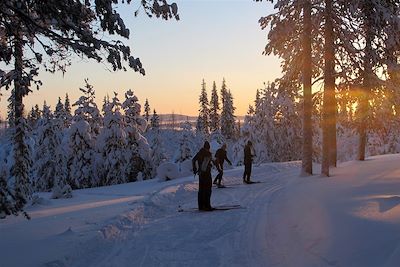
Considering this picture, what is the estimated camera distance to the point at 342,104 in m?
20.9

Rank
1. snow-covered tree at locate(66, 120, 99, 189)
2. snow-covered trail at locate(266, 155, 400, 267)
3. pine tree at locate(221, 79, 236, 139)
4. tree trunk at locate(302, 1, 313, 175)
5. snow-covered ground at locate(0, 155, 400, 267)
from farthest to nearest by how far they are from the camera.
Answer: pine tree at locate(221, 79, 236, 139), snow-covered tree at locate(66, 120, 99, 189), tree trunk at locate(302, 1, 313, 175), snow-covered ground at locate(0, 155, 400, 267), snow-covered trail at locate(266, 155, 400, 267)

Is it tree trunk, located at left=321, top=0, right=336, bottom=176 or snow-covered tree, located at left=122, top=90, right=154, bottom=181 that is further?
snow-covered tree, located at left=122, top=90, right=154, bottom=181

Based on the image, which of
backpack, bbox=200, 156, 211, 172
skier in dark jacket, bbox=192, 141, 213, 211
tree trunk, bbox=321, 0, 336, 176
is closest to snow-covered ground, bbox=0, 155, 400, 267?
skier in dark jacket, bbox=192, 141, 213, 211

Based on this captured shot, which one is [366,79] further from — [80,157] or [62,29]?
[80,157]

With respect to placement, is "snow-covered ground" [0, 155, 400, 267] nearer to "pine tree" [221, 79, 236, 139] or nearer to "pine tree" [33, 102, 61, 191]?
"pine tree" [33, 102, 61, 191]

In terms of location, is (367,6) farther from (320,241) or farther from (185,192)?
(320,241)

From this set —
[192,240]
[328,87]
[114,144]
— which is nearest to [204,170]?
[192,240]

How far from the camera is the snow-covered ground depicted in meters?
7.30

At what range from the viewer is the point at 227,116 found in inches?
3885

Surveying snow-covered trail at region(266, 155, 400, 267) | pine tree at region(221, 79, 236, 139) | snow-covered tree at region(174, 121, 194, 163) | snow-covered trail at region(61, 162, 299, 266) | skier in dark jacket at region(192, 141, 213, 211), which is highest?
pine tree at region(221, 79, 236, 139)

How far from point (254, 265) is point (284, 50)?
1477 cm

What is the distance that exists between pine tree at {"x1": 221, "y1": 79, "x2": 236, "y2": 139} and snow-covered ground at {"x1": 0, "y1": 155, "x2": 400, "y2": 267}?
82353mm

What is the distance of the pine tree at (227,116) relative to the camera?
9662cm

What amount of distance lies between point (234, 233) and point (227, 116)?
292 feet
